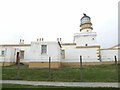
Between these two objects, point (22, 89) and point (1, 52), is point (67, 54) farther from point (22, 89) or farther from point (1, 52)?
point (22, 89)

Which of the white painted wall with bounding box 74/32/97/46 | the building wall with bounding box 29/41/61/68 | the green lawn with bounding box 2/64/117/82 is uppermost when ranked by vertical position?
the white painted wall with bounding box 74/32/97/46

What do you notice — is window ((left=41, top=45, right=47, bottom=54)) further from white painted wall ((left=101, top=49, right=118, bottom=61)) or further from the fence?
white painted wall ((left=101, top=49, right=118, bottom=61))

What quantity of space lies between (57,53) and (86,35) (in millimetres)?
14698

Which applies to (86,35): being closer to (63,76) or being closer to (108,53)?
(108,53)

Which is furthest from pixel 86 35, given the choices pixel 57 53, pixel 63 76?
pixel 63 76

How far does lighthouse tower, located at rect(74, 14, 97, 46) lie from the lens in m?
37.5

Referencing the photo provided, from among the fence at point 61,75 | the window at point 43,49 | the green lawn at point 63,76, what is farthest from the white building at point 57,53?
the green lawn at point 63,76

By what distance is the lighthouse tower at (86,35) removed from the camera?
37.5 metres

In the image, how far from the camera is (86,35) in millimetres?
38125

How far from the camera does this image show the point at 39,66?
23781 mm

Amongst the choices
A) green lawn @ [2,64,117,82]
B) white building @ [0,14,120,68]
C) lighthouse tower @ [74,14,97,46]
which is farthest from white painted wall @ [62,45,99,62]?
green lawn @ [2,64,117,82]

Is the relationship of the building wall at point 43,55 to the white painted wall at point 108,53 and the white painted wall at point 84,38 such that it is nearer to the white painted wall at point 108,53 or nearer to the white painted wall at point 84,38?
the white painted wall at point 108,53

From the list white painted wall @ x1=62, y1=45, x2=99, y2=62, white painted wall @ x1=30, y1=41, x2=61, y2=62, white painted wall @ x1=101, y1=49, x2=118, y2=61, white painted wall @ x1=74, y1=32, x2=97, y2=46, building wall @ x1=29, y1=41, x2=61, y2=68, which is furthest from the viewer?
white painted wall @ x1=74, y1=32, x2=97, y2=46

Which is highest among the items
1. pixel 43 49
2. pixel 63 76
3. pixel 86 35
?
pixel 86 35
